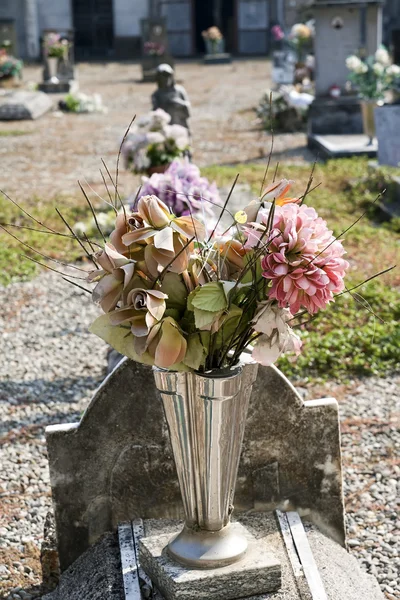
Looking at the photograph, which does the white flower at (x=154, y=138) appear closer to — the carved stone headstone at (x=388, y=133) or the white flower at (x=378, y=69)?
the carved stone headstone at (x=388, y=133)

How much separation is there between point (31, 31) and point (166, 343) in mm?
30613

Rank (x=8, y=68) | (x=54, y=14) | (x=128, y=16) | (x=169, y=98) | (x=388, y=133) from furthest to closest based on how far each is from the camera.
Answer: (x=128, y=16), (x=54, y=14), (x=8, y=68), (x=388, y=133), (x=169, y=98)

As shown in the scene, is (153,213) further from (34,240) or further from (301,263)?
(34,240)

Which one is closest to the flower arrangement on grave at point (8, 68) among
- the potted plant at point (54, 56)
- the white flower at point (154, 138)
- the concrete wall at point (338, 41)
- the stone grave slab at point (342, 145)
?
the potted plant at point (54, 56)

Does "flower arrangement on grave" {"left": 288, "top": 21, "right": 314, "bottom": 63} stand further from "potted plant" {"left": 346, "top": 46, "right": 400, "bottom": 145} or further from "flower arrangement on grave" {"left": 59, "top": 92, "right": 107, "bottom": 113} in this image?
"potted plant" {"left": 346, "top": 46, "right": 400, "bottom": 145}

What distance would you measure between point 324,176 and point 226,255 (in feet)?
27.2

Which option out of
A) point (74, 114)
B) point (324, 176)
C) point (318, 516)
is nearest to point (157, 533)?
point (318, 516)

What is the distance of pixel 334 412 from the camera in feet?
9.74

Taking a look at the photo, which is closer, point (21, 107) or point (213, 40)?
point (21, 107)

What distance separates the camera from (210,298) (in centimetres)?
222

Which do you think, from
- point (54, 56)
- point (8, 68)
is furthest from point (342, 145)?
point (8, 68)

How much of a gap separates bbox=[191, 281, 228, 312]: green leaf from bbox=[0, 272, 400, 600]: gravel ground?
1.42 m

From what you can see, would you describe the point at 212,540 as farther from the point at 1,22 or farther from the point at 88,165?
the point at 1,22

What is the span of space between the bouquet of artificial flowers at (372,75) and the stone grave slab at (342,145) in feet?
1.96
